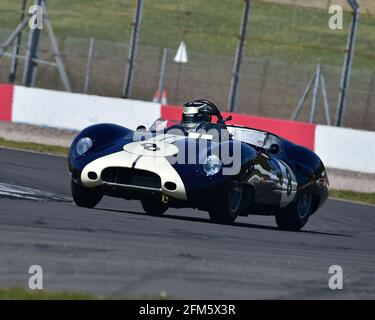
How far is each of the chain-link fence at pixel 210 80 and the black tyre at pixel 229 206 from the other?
18.6 meters

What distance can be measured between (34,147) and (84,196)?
8253mm

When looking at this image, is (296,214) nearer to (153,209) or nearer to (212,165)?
(153,209)

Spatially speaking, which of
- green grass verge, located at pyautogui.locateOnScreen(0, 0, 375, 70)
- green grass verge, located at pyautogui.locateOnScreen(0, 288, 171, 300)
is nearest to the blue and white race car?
green grass verge, located at pyautogui.locateOnScreen(0, 288, 171, 300)

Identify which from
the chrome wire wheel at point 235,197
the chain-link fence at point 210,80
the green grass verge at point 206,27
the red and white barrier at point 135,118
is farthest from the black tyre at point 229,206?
the green grass verge at point 206,27

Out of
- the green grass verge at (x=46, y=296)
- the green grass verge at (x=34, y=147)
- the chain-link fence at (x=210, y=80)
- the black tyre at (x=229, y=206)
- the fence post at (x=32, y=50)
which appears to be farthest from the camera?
the chain-link fence at (x=210, y=80)

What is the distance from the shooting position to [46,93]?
789 inches

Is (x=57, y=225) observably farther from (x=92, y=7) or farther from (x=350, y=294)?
(x=92, y=7)

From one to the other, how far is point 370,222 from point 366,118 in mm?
17502

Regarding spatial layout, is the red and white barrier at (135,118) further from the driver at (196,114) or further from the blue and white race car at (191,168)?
the driver at (196,114)

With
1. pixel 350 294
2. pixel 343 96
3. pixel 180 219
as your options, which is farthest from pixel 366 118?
pixel 350 294

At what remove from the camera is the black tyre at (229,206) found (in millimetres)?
10516

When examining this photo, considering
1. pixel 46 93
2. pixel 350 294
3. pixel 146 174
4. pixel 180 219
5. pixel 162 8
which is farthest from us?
pixel 162 8

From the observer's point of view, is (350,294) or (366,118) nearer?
(350,294)
